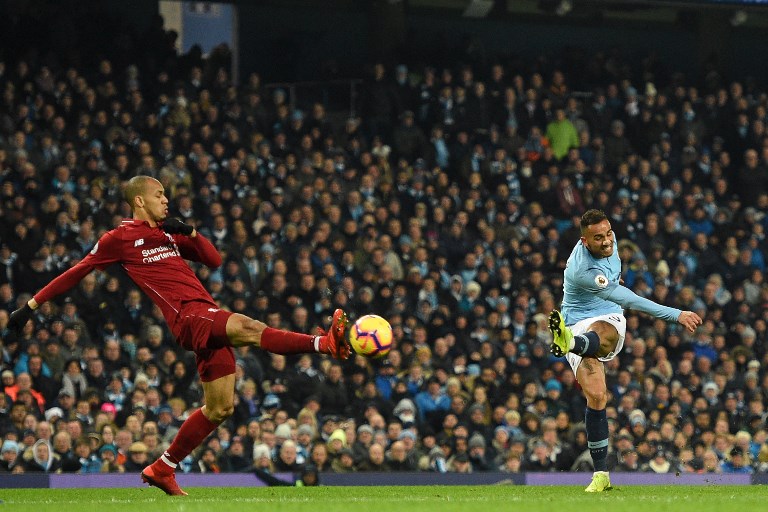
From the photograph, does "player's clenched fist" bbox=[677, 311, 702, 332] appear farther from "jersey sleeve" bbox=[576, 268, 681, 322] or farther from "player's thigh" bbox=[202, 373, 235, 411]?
"player's thigh" bbox=[202, 373, 235, 411]

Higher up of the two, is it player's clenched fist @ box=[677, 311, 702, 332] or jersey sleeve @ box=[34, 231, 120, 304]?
jersey sleeve @ box=[34, 231, 120, 304]

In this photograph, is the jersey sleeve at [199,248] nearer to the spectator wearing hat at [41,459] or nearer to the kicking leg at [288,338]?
the kicking leg at [288,338]

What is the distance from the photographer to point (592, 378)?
1105cm

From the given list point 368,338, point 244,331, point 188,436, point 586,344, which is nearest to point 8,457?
point 188,436

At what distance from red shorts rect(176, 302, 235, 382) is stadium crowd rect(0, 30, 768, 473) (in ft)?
17.9

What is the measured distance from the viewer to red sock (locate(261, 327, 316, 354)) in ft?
31.7

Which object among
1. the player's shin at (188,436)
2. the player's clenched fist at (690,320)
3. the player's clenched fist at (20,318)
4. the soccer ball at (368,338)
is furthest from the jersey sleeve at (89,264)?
the player's clenched fist at (690,320)

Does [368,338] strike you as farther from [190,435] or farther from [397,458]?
[397,458]

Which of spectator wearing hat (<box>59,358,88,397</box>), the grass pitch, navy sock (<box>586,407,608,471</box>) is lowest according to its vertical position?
the grass pitch

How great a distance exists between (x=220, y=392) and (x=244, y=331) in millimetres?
664

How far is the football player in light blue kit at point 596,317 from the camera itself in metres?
10.9

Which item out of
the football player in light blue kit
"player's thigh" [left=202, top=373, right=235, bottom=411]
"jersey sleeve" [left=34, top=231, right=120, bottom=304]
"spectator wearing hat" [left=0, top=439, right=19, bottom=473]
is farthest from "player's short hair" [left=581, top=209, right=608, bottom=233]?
"spectator wearing hat" [left=0, top=439, right=19, bottom=473]

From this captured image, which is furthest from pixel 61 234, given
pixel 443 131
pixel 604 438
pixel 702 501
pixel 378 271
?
pixel 702 501

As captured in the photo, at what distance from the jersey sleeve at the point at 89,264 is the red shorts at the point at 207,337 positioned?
0.67m
